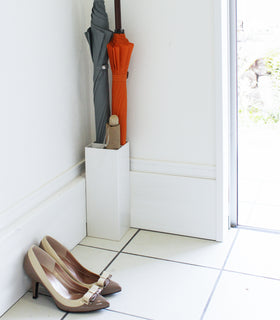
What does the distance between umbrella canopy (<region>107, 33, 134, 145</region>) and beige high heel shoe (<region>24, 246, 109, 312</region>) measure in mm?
677

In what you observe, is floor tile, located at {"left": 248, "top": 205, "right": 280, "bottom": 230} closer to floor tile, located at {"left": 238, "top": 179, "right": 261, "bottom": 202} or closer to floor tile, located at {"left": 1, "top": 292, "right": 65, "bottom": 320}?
floor tile, located at {"left": 238, "top": 179, "right": 261, "bottom": 202}

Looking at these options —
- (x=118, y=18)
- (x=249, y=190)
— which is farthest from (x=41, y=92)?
(x=249, y=190)

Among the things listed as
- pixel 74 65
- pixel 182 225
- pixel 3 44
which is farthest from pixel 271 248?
pixel 3 44

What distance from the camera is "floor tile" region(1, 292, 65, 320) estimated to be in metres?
1.78

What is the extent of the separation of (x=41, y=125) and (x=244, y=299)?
3.38 feet

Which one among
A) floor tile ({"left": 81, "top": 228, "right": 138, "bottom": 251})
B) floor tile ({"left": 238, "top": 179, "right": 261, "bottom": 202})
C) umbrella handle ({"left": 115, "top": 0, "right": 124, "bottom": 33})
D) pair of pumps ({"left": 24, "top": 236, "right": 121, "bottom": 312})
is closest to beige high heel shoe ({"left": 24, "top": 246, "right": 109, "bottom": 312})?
pair of pumps ({"left": 24, "top": 236, "right": 121, "bottom": 312})

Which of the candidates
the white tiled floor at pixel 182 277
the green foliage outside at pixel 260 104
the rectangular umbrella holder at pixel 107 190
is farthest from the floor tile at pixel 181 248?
the green foliage outside at pixel 260 104

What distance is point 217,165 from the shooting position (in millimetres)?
2229

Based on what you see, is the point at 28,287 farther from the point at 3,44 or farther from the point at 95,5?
the point at 95,5

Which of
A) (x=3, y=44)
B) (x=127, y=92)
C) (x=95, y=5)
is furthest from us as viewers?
(x=127, y=92)

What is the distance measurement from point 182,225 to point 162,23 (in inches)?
36.3

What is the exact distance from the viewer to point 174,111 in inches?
89.0

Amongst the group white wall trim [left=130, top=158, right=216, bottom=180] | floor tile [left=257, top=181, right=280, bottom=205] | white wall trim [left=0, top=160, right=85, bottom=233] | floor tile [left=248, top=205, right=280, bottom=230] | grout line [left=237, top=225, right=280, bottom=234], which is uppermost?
white wall trim [left=130, top=158, right=216, bottom=180]

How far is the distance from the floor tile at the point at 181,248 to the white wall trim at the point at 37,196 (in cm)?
41
